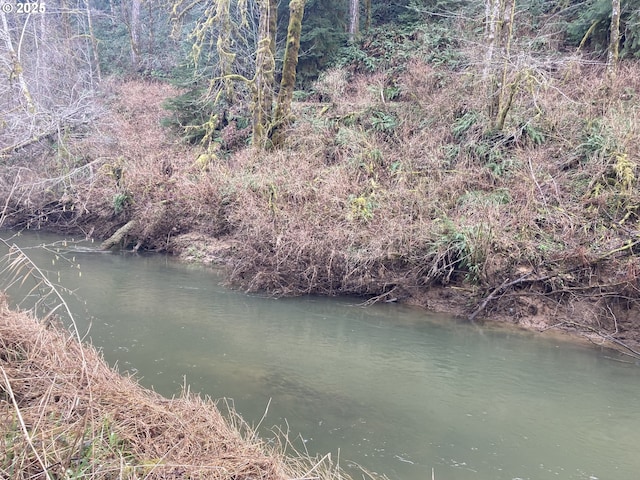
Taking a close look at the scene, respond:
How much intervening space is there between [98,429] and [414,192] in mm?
10960

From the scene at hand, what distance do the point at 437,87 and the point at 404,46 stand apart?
12.4ft

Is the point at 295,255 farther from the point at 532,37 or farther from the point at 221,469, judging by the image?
the point at 532,37

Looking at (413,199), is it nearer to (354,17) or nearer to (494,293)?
(494,293)

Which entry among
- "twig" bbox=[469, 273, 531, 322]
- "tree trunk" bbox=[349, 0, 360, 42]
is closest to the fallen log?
"twig" bbox=[469, 273, 531, 322]

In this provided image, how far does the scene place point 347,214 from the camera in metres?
14.1

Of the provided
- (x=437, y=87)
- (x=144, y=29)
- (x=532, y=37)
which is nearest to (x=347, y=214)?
(x=437, y=87)

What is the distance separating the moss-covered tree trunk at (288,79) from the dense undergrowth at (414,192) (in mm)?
558

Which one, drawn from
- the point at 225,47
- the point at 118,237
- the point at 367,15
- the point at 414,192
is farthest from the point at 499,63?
the point at 118,237

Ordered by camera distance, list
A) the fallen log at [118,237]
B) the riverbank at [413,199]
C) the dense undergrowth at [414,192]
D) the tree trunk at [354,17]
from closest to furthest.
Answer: the riverbank at [413,199] < the dense undergrowth at [414,192] < the fallen log at [118,237] < the tree trunk at [354,17]

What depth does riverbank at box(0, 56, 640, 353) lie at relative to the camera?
38.8ft

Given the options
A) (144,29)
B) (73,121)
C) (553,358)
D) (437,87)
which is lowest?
(553,358)

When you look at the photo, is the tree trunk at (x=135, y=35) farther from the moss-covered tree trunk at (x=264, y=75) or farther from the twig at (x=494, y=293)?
the twig at (x=494, y=293)

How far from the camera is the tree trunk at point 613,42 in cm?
1525

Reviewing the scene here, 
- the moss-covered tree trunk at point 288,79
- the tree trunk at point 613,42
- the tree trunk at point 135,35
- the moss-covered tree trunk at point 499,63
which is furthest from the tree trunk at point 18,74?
the tree trunk at point 135,35
